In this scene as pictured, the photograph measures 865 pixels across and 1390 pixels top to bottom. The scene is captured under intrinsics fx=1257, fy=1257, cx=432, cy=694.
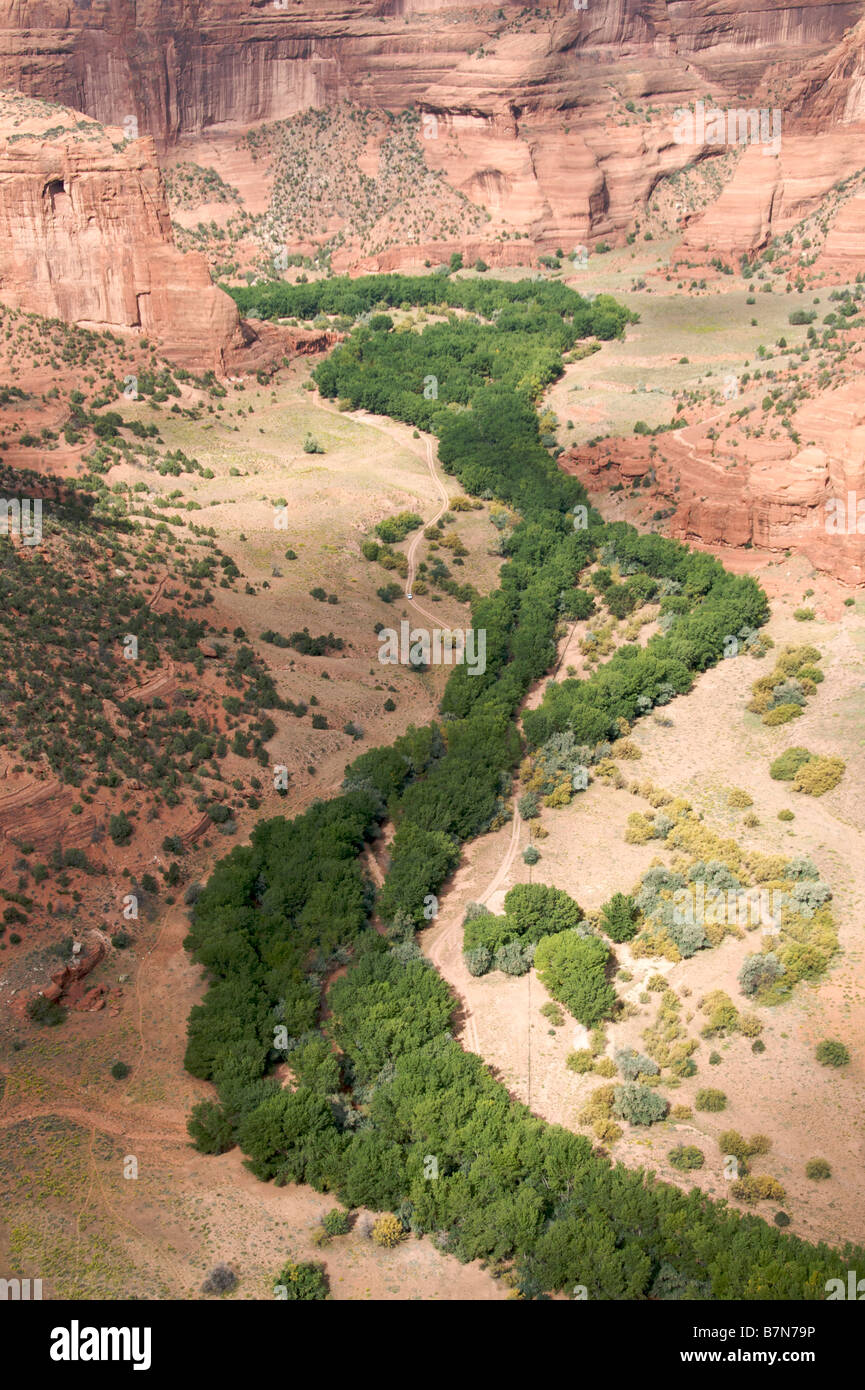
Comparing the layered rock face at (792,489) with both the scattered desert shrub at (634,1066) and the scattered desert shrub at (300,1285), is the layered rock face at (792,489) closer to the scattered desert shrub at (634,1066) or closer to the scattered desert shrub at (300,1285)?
the scattered desert shrub at (634,1066)

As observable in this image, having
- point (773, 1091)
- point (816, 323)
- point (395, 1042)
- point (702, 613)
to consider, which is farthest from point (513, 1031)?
point (816, 323)

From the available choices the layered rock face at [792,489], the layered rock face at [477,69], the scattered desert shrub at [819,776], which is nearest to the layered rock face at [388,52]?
the layered rock face at [477,69]

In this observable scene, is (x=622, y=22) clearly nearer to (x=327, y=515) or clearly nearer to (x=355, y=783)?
(x=327, y=515)

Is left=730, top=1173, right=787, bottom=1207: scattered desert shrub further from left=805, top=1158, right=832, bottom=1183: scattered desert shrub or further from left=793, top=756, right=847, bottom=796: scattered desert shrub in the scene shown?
left=793, top=756, right=847, bottom=796: scattered desert shrub

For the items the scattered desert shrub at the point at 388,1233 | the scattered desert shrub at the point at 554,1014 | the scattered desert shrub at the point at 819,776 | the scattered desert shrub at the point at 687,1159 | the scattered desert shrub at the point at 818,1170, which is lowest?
the scattered desert shrub at the point at 388,1233

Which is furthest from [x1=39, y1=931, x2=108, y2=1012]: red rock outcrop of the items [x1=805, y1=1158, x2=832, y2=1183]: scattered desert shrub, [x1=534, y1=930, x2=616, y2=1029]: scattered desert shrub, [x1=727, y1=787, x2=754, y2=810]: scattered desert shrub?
[x1=727, y1=787, x2=754, y2=810]: scattered desert shrub

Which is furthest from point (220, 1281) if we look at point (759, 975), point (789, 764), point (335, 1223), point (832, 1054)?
point (789, 764)

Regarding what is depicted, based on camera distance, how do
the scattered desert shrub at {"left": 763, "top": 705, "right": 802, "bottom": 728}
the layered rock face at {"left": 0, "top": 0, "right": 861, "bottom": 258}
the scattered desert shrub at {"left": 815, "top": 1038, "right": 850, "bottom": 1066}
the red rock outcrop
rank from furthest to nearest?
the layered rock face at {"left": 0, "top": 0, "right": 861, "bottom": 258}, the scattered desert shrub at {"left": 763, "top": 705, "right": 802, "bottom": 728}, the red rock outcrop, the scattered desert shrub at {"left": 815, "top": 1038, "right": 850, "bottom": 1066}

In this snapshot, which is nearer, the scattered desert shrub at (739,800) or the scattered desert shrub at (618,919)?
the scattered desert shrub at (618,919)

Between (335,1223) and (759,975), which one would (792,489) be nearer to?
(759,975)
